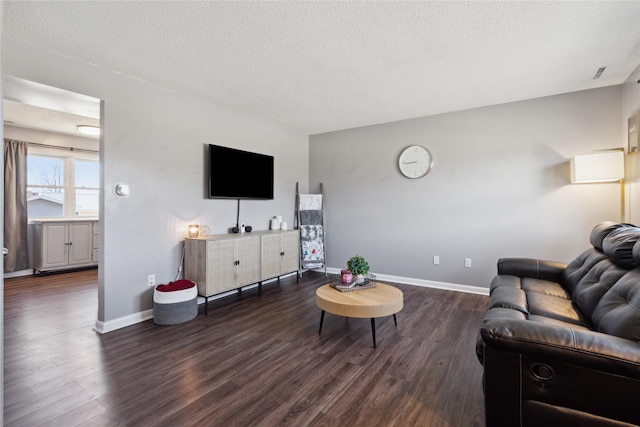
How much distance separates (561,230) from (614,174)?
797 mm

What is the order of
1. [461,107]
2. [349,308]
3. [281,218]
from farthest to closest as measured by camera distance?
1. [281,218]
2. [461,107]
3. [349,308]

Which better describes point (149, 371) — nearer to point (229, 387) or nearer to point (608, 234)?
point (229, 387)

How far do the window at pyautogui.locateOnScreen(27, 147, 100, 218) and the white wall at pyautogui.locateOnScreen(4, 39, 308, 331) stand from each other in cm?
267

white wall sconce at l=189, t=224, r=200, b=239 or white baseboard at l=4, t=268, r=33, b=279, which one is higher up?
white wall sconce at l=189, t=224, r=200, b=239

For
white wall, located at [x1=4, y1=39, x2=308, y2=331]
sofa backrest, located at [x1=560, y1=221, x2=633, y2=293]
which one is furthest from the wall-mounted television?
sofa backrest, located at [x1=560, y1=221, x2=633, y2=293]

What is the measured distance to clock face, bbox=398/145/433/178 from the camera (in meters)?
4.22

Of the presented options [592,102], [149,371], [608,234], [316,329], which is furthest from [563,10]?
[149,371]

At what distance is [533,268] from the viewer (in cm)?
279

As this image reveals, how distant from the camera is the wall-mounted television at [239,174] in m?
3.63

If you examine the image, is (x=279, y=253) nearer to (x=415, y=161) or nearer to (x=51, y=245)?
(x=415, y=161)

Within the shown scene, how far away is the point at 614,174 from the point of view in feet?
9.38

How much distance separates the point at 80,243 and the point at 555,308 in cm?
667

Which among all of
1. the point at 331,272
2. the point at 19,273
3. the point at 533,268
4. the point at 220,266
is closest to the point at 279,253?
the point at 220,266

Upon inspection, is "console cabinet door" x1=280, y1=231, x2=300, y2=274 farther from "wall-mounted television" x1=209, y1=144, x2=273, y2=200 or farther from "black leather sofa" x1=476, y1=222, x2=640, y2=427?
"black leather sofa" x1=476, y1=222, x2=640, y2=427
